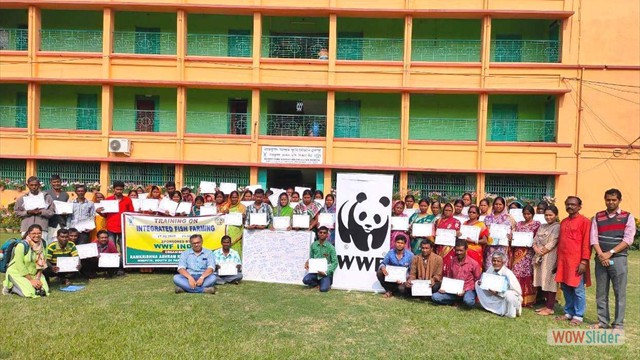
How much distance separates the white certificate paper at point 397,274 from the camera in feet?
24.7

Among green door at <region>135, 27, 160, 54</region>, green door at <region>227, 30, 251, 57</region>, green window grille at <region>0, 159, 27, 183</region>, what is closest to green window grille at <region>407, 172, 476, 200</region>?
green door at <region>227, 30, 251, 57</region>

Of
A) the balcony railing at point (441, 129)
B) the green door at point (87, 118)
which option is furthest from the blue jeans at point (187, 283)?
the green door at point (87, 118)

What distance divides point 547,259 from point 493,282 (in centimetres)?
110

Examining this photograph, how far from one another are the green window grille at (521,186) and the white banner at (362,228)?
11052mm

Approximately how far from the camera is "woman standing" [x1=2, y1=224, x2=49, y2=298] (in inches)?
287

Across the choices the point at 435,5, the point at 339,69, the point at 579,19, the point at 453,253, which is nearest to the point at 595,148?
the point at 579,19

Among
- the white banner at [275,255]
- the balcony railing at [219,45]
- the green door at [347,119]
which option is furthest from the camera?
the balcony railing at [219,45]

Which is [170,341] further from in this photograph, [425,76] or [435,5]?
[435,5]

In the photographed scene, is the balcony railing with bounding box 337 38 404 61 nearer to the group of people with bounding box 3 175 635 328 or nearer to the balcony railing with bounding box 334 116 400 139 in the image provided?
the balcony railing with bounding box 334 116 400 139

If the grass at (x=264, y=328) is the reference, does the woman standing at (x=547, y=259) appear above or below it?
above

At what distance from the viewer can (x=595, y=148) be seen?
1748 cm

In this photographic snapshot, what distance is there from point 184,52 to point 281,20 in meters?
4.30

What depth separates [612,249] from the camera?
630 cm

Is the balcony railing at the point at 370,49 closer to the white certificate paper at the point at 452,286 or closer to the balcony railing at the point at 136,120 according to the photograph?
the balcony railing at the point at 136,120
